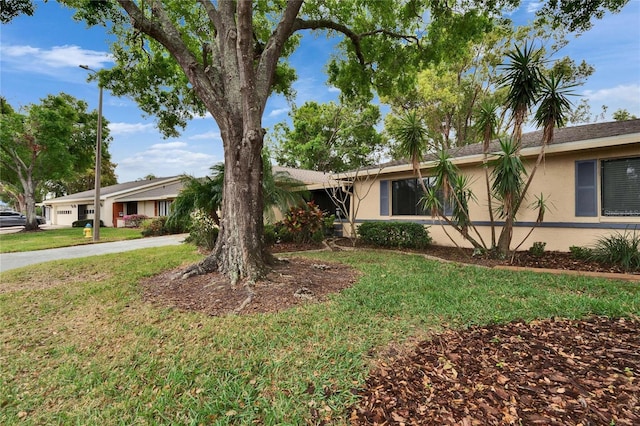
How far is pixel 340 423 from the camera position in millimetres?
2158

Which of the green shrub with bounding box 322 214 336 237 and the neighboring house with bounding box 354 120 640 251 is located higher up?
the neighboring house with bounding box 354 120 640 251

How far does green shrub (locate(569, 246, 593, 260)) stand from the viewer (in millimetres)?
6945

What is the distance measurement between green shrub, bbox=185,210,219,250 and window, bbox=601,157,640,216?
35.1 ft

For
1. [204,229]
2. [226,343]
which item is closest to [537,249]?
[226,343]

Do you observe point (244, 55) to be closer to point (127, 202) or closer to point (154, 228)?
point (154, 228)

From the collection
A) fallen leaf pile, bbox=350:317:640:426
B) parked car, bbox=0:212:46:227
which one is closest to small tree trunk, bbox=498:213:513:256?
fallen leaf pile, bbox=350:317:640:426

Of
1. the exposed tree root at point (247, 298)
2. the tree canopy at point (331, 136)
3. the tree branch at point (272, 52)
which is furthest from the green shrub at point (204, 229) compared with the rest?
the tree canopy at point (331, 136)

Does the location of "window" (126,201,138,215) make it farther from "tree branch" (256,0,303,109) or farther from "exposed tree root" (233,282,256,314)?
"exposed tree root" (233,282,256,314)

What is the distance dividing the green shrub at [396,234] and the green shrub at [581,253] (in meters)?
3.48

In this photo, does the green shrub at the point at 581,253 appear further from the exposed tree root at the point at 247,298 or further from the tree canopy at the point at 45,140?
the tree canopy at the point at 45,140

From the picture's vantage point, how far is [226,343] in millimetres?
3270

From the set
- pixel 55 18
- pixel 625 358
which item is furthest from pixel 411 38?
pixel 55 18

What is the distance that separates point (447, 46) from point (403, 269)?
6377 mm

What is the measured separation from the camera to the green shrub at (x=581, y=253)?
6.95 meters
